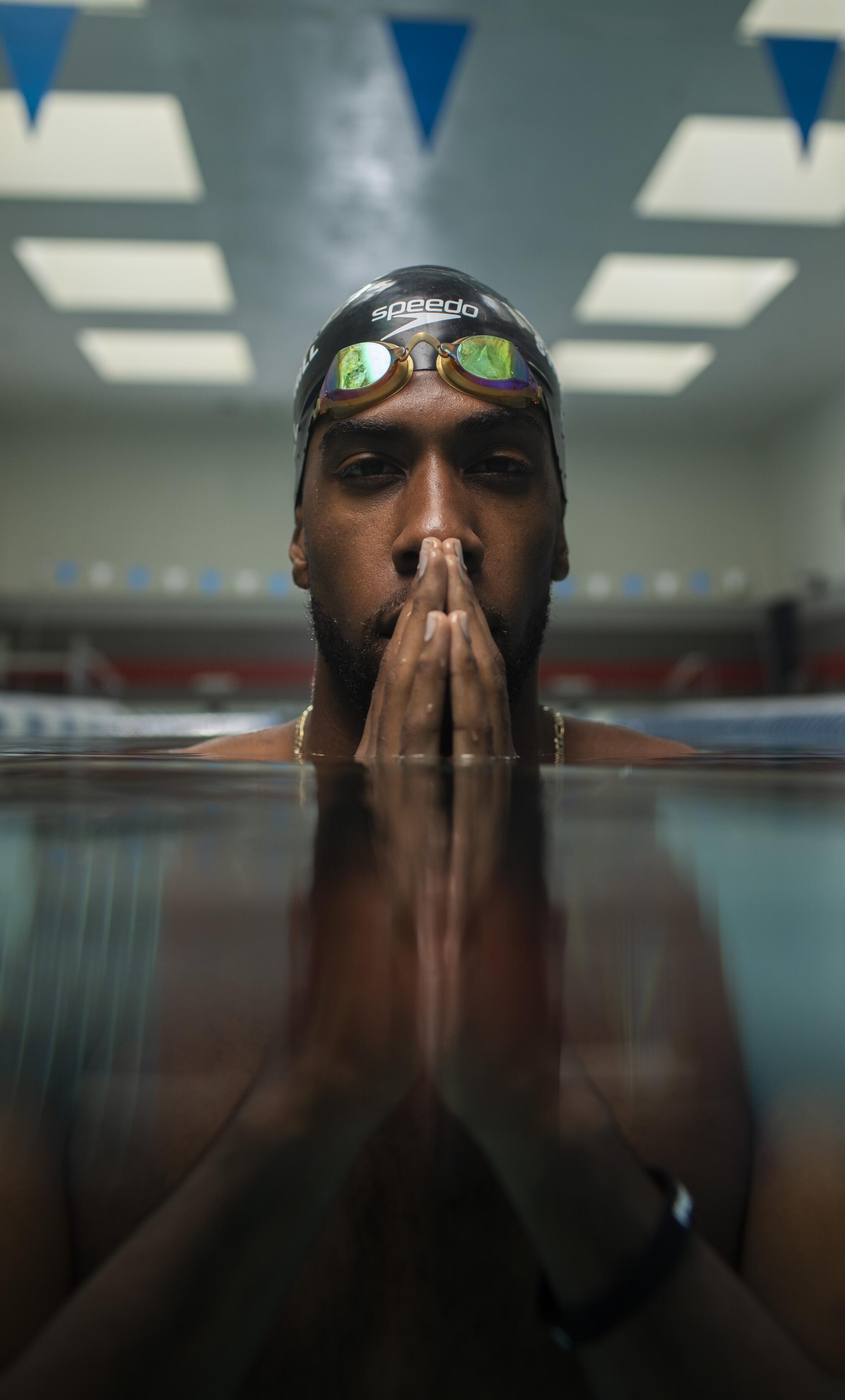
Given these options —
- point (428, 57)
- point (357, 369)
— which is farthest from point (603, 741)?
point (428, 57)

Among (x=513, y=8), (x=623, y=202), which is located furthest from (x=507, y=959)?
(x=623, y=202)

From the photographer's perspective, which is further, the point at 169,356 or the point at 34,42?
the point at 169,356

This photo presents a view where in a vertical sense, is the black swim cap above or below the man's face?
above

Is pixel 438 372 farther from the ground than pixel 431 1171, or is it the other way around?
pixel 438 372

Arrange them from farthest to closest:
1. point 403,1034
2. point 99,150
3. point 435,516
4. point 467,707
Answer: point 99,150
point 435,516
point 467,707
point 403,1034

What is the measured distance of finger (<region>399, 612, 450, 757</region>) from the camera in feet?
2.83

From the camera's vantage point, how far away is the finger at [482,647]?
34.6 inches

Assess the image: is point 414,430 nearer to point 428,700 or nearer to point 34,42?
point 428,700

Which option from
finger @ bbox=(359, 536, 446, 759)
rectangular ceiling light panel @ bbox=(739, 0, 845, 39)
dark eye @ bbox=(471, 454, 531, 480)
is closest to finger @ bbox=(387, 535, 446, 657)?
finger @ bbox=(359, 536, 446, 759)

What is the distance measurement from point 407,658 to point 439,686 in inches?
2.1

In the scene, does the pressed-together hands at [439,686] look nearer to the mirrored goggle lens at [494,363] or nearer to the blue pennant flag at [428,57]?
the mirrored goggle lens at [494,363]

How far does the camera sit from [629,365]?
718cm

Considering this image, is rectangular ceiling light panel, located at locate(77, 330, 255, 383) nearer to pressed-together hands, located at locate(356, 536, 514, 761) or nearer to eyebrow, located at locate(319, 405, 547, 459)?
eyebrow, located at locate(319, 405, 547, 459)

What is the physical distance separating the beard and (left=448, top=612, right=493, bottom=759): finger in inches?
7.1
